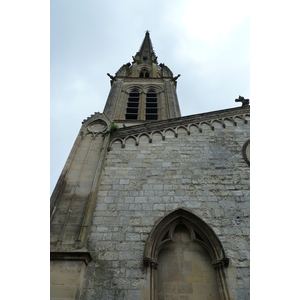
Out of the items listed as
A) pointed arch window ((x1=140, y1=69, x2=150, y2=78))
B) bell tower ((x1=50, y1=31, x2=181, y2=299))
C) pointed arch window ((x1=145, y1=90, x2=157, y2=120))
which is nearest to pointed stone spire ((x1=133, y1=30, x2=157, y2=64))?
pointed arch window ((x1=140, y1=69, x2=150, y2=78))

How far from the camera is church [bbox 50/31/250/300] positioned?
545 centimetres

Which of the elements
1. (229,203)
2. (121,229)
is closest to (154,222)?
(121,229)

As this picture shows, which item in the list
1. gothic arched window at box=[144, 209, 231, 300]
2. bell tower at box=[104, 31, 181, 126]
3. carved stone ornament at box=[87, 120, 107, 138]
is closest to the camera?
gothic arched window at box=[144, 209, 231, 300]

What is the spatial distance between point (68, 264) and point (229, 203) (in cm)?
453

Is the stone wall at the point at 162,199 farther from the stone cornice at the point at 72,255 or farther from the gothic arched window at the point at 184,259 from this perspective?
the stone cornice at the point at 72,255

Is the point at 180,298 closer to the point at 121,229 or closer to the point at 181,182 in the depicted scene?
the point at 121,229

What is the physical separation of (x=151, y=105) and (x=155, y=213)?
14.6 meters

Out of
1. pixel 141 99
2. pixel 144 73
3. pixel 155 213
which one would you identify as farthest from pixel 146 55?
pixel 155 213

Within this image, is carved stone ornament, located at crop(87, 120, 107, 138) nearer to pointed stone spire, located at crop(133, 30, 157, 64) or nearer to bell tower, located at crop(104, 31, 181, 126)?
bell tower, located at crop(104, 31, 181, 126)

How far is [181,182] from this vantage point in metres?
7.45

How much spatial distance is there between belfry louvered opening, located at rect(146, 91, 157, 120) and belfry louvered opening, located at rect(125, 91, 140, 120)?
34.5 inches

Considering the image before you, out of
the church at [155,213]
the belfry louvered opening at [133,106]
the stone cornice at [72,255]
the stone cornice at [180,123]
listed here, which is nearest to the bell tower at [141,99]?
the belfry louvered opening at [133,106]

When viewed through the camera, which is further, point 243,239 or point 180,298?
point 243,239

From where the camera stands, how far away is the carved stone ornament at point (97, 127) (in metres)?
9.35
